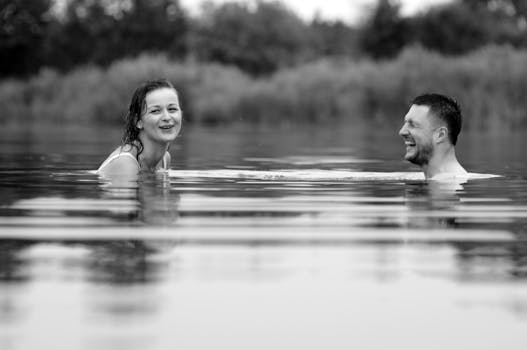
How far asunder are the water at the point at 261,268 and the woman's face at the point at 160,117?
33.4 inches

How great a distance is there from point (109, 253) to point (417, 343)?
75.0 inches

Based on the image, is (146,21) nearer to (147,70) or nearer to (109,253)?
(147,70)

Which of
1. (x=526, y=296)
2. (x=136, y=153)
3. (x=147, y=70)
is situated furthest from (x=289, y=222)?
(x=147, y=70)

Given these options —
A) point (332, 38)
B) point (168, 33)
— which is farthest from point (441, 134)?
point (332, 38)

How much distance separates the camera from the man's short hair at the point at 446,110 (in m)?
10.2

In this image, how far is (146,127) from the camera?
1027 cm

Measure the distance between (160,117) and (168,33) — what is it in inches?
2175

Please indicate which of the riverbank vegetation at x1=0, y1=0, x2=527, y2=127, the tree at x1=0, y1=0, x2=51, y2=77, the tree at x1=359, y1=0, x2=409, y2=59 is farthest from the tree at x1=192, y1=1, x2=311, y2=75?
the tree at x1=0, y1=0, x2=51, y2=77

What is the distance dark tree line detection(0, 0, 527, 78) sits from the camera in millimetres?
58125

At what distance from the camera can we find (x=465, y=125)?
31.2 m

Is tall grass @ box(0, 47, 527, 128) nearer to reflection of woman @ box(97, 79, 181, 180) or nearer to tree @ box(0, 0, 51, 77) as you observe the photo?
tree @ box(0, 0, 51, 77)

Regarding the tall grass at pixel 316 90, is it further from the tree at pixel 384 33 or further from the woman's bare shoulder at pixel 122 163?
the woman's bare shoulder at pixel 122 163

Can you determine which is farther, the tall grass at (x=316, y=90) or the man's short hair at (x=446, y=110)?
the tall grass at (x=316, y=90)

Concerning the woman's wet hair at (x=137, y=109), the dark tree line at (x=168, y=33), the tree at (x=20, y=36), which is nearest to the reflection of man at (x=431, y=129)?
the woman's wet hair at (x=137, y=109)
